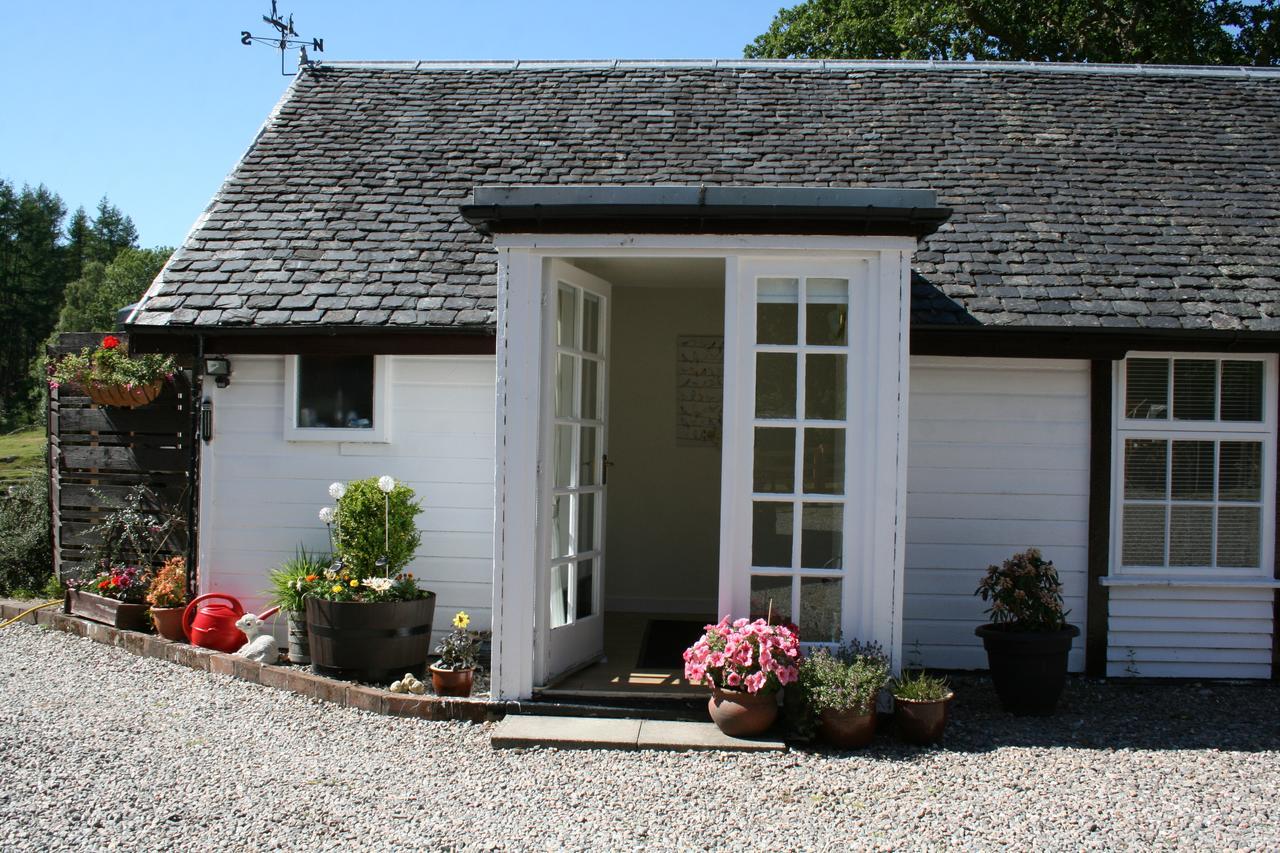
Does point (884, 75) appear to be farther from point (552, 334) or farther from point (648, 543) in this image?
point (552, 334)

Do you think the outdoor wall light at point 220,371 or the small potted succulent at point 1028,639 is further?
the outdoor wall light at point 220,371

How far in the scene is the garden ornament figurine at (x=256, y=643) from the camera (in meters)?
6.64

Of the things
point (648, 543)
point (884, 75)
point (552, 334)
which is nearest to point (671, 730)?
point (552, 334)

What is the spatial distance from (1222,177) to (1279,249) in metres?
1.17

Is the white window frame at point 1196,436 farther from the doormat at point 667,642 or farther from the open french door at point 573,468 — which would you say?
the open french door at point 573,468

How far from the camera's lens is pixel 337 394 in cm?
732

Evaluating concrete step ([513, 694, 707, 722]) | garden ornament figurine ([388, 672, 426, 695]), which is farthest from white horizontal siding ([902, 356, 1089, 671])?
garden ornament figurine ([388, 672, 426, 695])

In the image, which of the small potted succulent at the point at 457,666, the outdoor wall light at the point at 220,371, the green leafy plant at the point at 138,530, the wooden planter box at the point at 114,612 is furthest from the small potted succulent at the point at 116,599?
the small potted succulent at the point at 457,666

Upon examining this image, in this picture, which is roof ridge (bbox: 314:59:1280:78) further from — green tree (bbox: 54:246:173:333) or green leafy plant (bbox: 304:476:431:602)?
green tree (bbox: 54:246:173:333)

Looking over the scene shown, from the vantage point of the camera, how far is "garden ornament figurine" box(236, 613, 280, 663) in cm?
664

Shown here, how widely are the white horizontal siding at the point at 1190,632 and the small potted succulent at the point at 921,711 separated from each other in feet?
7.60

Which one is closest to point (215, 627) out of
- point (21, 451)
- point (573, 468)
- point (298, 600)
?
point (298, 600)

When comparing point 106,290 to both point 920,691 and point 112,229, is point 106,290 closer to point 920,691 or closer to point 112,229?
point 112,229

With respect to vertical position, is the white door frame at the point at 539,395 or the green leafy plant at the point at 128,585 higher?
the white door frame at the point at 539,395
